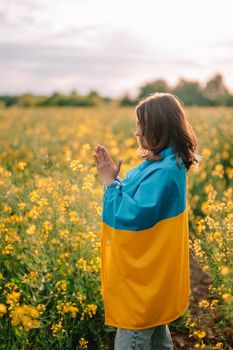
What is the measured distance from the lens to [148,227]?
6.26ft

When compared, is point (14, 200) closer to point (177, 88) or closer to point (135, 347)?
point (135, 347)

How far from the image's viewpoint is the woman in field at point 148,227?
6.21ft

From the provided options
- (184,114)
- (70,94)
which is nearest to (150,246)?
(184,114)

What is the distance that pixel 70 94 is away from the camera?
116ft

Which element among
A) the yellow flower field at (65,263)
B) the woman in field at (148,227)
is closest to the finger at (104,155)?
the woman in field at (148,227)

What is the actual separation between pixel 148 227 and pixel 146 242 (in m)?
0.07

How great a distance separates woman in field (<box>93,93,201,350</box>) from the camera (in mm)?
1894

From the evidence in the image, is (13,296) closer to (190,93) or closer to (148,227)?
(148,227)

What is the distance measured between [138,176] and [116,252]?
369mm

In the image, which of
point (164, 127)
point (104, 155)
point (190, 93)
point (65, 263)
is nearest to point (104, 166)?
point (104, 155)

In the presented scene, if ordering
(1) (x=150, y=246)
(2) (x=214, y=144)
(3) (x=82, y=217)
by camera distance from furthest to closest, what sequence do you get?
1. (2) (x=214, y=144)
2. (3) (x=82, y=217)
3. (1) (x=150, y=246)

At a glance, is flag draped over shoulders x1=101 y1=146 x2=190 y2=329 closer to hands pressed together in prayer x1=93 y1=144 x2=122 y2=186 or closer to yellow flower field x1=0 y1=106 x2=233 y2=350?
hands pressed together in prayer x1=93 y1=144 x2=122 y2=186

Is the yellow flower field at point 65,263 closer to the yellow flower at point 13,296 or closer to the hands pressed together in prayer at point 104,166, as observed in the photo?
the yellow flower at point 13,296

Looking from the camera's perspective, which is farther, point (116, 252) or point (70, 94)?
point (70, 94)
